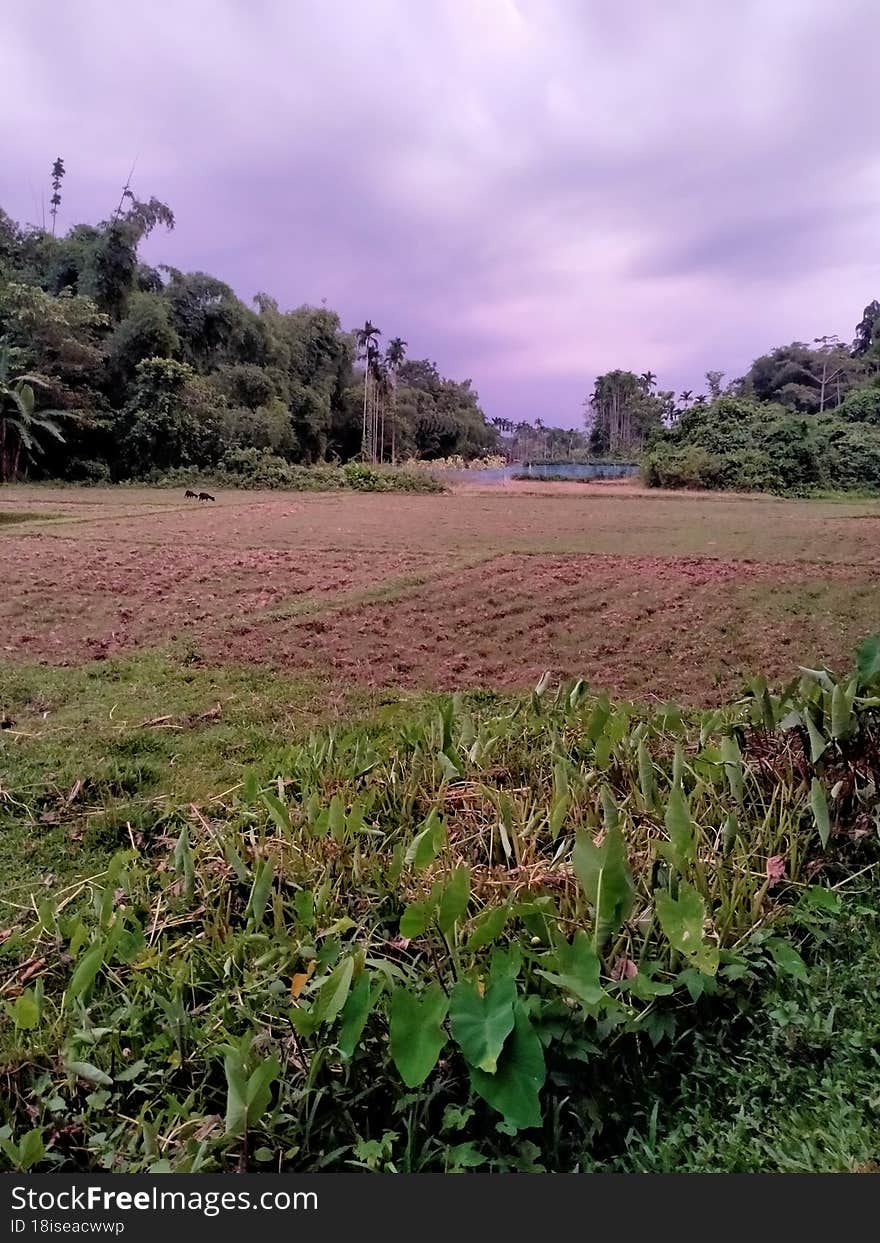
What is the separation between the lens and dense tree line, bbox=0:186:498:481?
35.9ft

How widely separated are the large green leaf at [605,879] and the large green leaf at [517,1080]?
25 centimetres

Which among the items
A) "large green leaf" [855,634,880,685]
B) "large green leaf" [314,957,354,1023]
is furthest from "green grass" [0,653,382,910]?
"large green leaf" [855,634,880,685]

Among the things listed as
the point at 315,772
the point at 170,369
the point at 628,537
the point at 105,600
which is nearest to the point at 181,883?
the point at 315,772

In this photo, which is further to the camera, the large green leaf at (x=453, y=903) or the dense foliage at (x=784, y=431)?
the dense foliage at (x=784, y=431)

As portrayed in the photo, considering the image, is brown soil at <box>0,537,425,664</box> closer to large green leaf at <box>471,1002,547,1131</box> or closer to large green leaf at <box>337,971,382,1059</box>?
large green leaf at <box>337,971,382,1059</box>

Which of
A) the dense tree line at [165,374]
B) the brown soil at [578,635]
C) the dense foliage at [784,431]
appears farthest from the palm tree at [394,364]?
the brown soil at [578,635]

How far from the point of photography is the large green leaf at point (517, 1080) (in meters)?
0.90

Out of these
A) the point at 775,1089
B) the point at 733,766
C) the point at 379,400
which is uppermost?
the point at 379,400

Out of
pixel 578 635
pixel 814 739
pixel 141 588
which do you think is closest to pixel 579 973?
pixel 814 739

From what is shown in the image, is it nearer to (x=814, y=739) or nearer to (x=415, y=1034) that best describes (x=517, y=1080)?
(x=415, y=1034)

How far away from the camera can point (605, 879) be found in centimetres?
116

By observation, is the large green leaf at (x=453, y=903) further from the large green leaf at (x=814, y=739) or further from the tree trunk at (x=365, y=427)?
the tree trunk at (x=365, y=427)

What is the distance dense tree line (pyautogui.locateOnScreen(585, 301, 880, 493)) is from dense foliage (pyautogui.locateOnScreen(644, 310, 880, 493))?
0.01 m

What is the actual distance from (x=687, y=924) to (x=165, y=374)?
12.0 m
